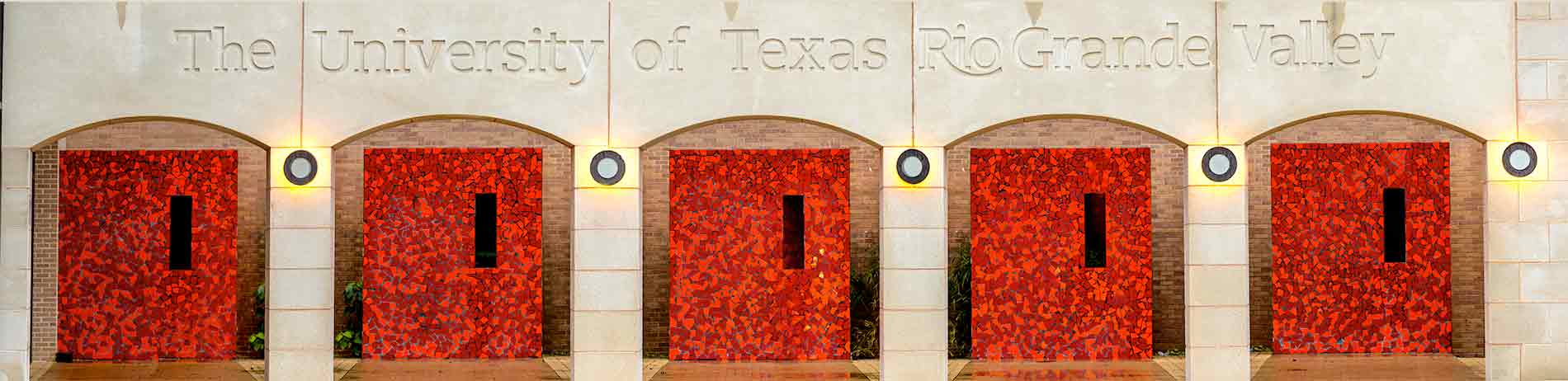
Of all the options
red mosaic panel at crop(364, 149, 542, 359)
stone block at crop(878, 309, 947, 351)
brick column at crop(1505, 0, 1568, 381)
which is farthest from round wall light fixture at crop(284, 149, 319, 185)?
brick column at crop(1505, 0, 1568, 381)

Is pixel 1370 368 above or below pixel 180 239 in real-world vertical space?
below

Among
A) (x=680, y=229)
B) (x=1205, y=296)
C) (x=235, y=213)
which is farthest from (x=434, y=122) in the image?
(x=1205, y=296)

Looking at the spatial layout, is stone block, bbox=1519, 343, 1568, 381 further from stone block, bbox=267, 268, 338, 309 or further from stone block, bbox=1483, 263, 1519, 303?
stone block, bbox=267, 268, 338, 309

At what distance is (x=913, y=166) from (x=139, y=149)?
346 inches

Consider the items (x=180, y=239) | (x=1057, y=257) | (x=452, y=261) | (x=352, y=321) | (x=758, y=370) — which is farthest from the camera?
(x=352, y=321)

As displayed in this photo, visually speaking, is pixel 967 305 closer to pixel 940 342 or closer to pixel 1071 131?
pixel 1071 131

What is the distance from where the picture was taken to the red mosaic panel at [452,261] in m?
13.6

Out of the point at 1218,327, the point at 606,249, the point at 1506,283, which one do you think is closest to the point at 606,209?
the point at 606,249

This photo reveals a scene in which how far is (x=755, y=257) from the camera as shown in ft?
45.6

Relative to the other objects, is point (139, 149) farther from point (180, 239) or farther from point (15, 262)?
point (15, 262)

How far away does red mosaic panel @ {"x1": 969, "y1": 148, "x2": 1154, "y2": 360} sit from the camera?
1346cm

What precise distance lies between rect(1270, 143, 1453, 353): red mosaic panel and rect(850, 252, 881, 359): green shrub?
4.47 metres

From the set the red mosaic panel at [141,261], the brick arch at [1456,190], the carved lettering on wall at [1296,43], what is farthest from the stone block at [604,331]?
the brick arch at [1456,190]

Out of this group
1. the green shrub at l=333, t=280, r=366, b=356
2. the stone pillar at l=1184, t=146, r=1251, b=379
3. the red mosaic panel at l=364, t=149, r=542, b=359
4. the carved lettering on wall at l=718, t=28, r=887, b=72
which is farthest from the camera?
the green shrub at l=333, t=280, r=366, b=356
